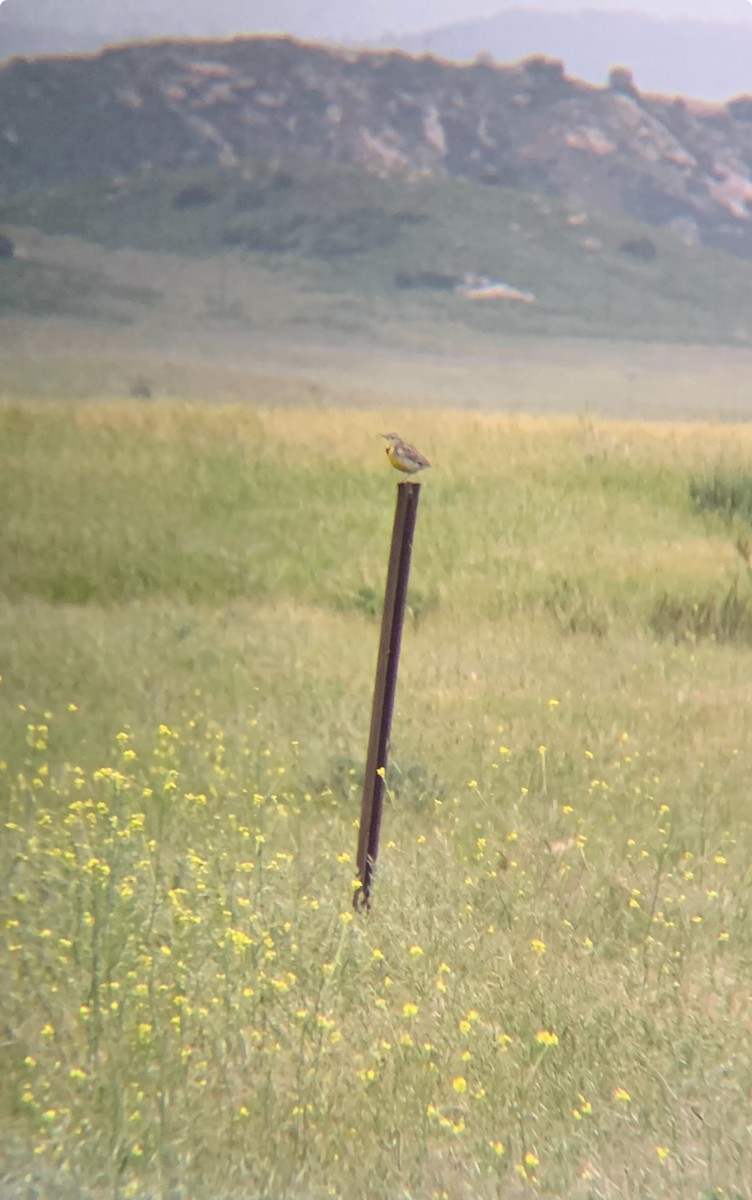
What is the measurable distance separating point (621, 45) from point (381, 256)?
175 cm

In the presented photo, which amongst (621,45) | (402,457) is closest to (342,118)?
(621,45)

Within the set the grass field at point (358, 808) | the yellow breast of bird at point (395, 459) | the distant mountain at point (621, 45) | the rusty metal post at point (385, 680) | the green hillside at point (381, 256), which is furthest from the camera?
the distant mountain at point (621, 45)

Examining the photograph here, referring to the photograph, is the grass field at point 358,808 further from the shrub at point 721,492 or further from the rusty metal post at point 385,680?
the rusty metal post at point 385,680

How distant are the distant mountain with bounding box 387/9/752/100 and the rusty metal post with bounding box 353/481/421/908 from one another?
385 cm

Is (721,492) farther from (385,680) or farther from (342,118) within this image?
(385,680)

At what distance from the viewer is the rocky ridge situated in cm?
597

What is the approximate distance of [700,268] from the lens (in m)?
8.66

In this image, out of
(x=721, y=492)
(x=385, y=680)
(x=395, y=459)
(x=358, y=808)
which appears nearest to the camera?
(x=385, y=680)

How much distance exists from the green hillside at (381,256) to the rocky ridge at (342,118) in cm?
16

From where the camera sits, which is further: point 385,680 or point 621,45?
point 621,45

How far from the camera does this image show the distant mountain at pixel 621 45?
6.49 meters

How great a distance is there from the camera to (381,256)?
7480mm

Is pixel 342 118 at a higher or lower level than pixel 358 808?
higher

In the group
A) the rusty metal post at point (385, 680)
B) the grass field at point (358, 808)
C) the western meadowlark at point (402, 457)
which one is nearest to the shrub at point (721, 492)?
the grass field at point (358, 808)
